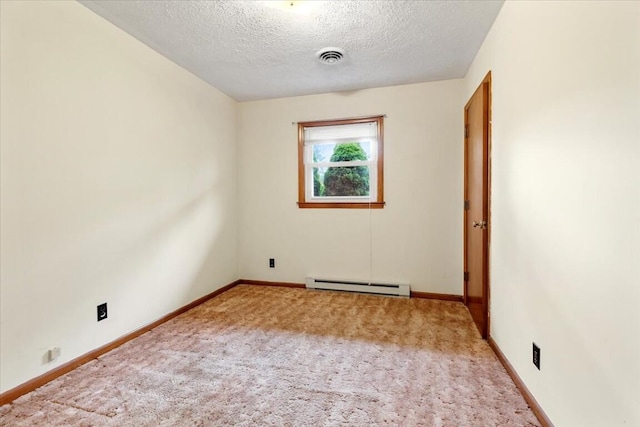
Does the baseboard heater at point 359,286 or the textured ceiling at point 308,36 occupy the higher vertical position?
the textured ceiling at point 308,36

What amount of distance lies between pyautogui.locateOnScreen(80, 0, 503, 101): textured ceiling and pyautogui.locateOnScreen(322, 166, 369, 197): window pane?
3.31 feet

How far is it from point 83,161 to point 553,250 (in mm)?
2812

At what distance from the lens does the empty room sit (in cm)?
119

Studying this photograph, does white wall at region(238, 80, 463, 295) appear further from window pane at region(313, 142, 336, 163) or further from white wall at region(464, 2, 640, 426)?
white wall at region(464, 2, 640, 426)

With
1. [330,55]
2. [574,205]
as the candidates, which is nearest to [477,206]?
[574,205]

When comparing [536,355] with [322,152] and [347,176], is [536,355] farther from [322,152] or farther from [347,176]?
[322,152]

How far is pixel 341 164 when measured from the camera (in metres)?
3.79

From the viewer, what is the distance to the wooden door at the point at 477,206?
238cm

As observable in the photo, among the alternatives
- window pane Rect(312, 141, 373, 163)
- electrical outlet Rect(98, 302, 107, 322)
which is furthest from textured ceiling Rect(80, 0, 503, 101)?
electrical outlet Rect(98, 302, 107, 322)

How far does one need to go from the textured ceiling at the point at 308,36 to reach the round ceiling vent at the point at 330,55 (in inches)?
2.5

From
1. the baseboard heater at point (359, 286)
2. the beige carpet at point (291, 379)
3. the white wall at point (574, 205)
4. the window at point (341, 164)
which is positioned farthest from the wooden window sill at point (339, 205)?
the white wall at point (574, 205)

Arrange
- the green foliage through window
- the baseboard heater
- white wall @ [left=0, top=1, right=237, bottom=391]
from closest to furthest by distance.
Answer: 1. white wall @ [left=0, top=1, right=237, bottom=391]
2. the baseboard heater
3. the green foliage through window

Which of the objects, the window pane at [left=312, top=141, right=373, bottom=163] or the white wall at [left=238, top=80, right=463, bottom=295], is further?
the window pane at [left=312, top=141, right=373, bottom=163]

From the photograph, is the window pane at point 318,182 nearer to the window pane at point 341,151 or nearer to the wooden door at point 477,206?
the window pane at point 341,151
